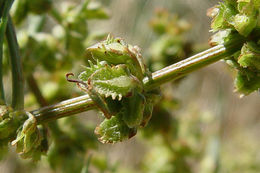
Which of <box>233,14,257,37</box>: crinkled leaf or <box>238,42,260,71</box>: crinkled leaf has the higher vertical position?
<box>233,14,257,37</box>: crinkled leaf

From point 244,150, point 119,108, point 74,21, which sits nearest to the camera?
point 119,108

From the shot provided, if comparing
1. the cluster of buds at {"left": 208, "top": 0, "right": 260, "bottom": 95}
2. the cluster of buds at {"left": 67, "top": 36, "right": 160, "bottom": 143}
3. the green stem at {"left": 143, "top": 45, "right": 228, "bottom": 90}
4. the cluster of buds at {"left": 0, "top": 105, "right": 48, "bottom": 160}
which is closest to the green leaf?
the cluster of buds at {"left": 0, "top": 105, "right": 48, "bottom": 160}

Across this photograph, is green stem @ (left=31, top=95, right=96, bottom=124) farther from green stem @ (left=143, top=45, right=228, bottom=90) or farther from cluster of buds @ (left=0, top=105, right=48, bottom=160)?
green stem @ (left=143, top=45, right=228, bottom=90)

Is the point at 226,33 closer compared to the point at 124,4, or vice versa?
Result: the point at 226,33

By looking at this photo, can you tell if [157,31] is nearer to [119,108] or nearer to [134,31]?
[134,31]

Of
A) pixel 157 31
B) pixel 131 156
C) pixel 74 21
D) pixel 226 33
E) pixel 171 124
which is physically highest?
pixel 226 33

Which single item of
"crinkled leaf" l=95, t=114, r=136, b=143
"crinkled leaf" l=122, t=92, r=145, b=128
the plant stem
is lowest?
Answer: "crinkled leaf" l=95, t=114, r=136, b=143

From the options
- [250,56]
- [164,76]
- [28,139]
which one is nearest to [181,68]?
[164,76]

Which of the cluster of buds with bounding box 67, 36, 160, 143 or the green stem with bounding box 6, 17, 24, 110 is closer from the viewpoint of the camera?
the cluster of buds with bounding box 67, 36, 160, 143

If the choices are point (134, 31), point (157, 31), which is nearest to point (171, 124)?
point (157, 31)
